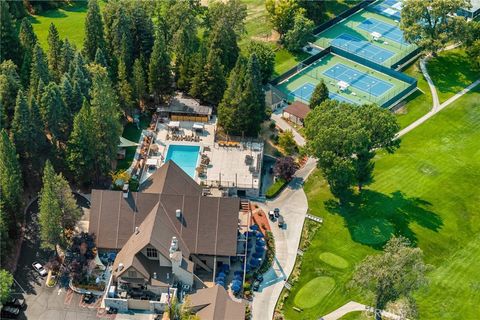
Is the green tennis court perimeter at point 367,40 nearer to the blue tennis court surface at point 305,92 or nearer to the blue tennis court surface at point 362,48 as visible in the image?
the blue tennis court surface at point 362,48

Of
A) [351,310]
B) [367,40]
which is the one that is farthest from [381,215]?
[367,40]

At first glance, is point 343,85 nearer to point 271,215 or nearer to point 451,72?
point 451,72

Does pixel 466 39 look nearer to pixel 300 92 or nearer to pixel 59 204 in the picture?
pixel 300 92

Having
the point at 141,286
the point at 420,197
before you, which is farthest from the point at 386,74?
the point at 141,286

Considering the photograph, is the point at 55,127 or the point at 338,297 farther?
the point at 55,127

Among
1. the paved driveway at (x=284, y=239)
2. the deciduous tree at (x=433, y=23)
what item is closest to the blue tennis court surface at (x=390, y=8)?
the deciduous tree at (x=433, y=23)

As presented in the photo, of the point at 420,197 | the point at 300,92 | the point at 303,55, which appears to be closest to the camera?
the point at 420,197

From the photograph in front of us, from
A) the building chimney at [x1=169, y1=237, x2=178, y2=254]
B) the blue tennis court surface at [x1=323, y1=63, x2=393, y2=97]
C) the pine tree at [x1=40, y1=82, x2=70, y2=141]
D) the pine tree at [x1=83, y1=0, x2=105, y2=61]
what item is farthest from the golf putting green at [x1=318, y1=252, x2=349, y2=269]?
the pine tree at [x1=83, y1=0, x2=105, y2=61]
